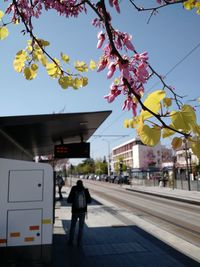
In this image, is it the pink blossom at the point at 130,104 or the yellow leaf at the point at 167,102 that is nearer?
the yellow leaf at the point at 167,102

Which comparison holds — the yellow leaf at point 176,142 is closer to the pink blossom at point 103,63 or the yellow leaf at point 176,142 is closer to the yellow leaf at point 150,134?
the yellow leaf at point 150,134

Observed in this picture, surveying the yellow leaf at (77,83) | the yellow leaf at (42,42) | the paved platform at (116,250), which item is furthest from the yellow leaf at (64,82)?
the paved platform at (116,250)

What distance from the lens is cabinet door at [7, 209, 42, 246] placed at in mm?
7895

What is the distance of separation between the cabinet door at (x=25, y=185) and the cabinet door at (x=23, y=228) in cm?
28

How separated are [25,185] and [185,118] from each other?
6771mm

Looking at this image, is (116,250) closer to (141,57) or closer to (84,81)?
(84,81)

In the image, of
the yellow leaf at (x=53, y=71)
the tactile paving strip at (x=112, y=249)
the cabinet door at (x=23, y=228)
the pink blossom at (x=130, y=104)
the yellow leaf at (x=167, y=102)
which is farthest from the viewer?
the tactile paving strip at (x=112, y=249)

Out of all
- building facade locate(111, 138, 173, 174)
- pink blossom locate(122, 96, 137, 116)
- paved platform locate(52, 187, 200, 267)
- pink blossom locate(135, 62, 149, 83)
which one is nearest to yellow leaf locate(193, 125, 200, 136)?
pink blossom locate(135, 62, 149, 83)

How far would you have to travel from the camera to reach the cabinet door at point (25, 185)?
7.94 meters

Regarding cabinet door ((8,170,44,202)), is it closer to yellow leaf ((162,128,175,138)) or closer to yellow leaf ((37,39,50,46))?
yellow leaf ((37,39,50,46))

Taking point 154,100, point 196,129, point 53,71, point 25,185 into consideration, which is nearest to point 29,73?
point 53,71

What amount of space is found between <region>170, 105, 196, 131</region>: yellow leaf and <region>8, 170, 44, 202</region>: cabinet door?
6.71 meters

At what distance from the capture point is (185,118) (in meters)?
1.58

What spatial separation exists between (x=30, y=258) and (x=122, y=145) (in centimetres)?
12434
